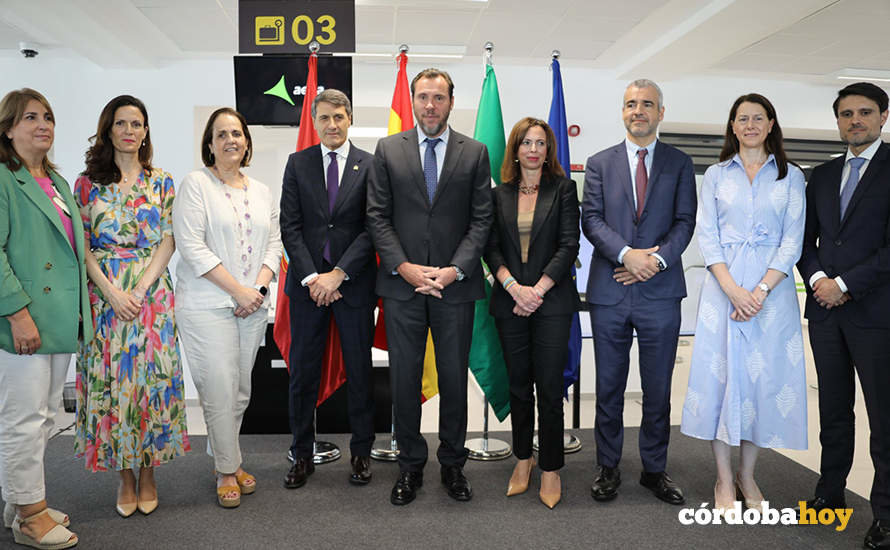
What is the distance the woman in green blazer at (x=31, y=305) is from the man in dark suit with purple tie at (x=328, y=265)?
2.95ft

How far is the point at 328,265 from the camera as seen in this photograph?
279 cm

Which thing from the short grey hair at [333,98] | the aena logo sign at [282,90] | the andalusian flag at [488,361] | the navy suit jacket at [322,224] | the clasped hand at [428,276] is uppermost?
the aena logo sign at [282,90]

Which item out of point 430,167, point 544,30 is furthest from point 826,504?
point 544,30

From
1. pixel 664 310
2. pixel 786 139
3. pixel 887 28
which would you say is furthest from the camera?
pixel 786 139

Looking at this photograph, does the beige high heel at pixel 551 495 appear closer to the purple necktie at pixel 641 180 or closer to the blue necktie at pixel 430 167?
the purple necktie at pixel 641 180

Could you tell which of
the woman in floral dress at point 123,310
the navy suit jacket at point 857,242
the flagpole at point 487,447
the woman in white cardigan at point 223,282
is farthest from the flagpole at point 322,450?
the navy suit jacket at point 857,242

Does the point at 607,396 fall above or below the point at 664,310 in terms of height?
below

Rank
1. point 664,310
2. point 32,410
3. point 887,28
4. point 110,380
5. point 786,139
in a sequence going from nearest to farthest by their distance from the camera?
1. point 32,410
2. point 110,380
3. point 664,310
4. point 887,28
5. point 786,139

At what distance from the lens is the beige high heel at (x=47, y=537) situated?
2.28 m

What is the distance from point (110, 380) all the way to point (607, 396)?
2.26 m

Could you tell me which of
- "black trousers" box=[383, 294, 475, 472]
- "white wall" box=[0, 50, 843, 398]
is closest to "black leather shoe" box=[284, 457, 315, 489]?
"black trousers" box=[383, 294, 475, 472]

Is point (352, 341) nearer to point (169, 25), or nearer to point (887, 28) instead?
point (169, 25)

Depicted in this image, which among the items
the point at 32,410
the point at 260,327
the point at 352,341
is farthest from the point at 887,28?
the point at 32,410

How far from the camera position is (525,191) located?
2.79 metres
